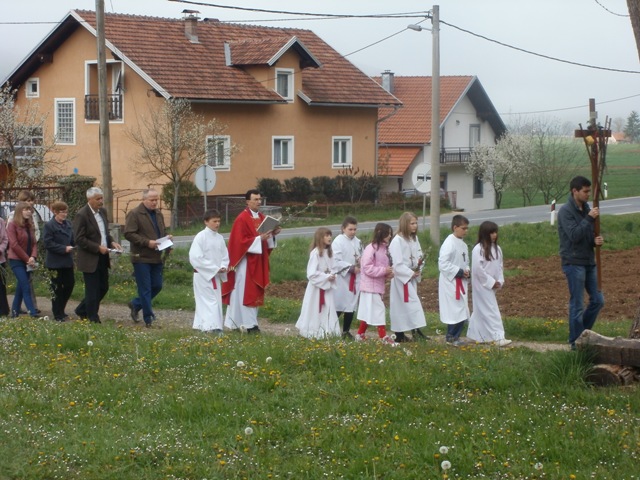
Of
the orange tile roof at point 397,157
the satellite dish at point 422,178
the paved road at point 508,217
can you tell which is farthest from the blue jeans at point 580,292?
the orange tile roof at point 397,157

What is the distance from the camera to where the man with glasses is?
13867 mm

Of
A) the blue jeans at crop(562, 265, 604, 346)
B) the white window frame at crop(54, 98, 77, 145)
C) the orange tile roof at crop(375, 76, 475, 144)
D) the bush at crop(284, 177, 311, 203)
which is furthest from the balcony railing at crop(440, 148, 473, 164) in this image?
the blue jeans at crop(562, 265, 604, 346)

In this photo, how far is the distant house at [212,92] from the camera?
43.2 m

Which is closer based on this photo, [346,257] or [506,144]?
[346,257]

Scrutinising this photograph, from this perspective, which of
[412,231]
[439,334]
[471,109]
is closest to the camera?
[412,231]

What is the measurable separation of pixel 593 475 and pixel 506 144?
61476 millimetres

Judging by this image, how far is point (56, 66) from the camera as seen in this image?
4631 cm

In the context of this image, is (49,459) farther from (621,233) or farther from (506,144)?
(506,144)

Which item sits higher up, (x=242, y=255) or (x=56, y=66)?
(x=56, y=66)

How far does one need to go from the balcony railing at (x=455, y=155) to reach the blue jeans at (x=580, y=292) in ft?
170

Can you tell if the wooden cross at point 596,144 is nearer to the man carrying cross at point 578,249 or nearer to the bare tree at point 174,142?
the man carrying cross at point 578,249

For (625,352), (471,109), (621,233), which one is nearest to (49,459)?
A: (625,352)

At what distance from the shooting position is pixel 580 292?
37.6 feet

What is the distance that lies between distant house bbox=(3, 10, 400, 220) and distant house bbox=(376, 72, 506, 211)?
26.3 ft
